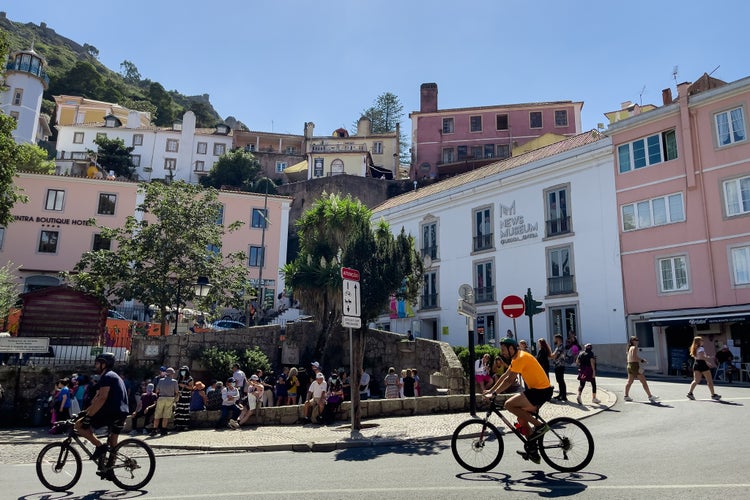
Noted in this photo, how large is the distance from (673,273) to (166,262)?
67.6ft

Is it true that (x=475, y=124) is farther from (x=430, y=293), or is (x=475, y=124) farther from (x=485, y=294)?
(x=485, y=294)

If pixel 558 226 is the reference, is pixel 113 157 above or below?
above

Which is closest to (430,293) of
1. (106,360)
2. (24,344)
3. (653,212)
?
(653,212)

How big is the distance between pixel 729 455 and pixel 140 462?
7.79 meters

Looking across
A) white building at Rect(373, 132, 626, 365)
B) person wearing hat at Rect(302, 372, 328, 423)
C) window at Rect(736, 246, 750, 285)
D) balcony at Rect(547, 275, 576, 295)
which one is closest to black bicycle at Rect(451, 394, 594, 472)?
person wearing hat at Rect(302, 372, 328, 423)

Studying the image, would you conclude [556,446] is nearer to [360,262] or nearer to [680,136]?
[360,262]

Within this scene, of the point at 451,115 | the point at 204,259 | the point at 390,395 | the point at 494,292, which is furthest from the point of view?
the point at 451,115

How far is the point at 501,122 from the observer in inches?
2105

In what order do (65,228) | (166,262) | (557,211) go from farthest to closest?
(65,228), (557,211), (166,262)

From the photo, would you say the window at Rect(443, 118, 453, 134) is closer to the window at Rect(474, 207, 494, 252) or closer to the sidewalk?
the window at Rect(474, 207, 494, 252)

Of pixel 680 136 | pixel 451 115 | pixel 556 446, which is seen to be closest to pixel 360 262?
pixel 556 446

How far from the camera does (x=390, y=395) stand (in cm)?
1633

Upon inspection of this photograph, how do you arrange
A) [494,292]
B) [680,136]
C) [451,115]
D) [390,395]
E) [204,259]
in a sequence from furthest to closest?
[451,115], [494,292], [680,136], [204,259], [390,395]

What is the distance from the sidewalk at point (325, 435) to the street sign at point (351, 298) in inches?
93.7
